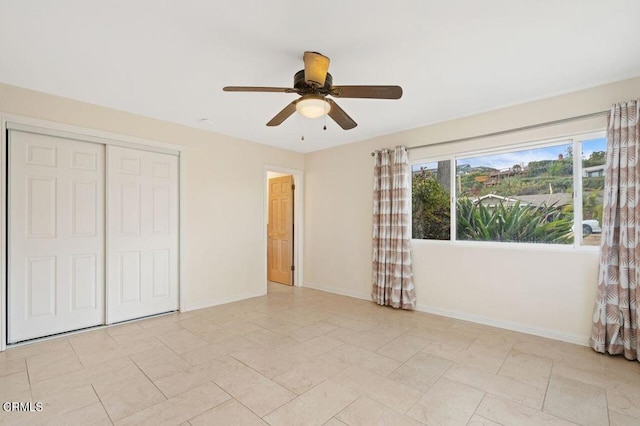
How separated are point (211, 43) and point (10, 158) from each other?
2390mm

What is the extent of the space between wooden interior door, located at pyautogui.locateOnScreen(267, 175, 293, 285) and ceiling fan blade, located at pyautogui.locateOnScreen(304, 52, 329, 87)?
142 inches

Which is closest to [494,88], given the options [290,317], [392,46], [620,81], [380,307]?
[620,81]

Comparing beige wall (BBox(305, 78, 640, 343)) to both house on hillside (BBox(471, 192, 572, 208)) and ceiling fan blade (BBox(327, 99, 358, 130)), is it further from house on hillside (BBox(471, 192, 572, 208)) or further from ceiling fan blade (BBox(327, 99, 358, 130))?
ceiling fan blade (BBox(327, 99, 358, 130))

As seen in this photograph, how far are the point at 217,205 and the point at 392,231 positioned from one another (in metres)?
2.59

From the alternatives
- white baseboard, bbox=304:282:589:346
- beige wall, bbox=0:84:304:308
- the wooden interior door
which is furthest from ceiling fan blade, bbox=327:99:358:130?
the wooden interior door

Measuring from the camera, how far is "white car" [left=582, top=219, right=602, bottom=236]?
2.97 m

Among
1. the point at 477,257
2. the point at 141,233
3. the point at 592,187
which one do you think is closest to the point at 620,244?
the point at 592,187

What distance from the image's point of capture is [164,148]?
3.93 metres

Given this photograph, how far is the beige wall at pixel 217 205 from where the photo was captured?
387cm

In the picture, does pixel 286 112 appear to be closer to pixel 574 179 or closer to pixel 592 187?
pixel 574 179

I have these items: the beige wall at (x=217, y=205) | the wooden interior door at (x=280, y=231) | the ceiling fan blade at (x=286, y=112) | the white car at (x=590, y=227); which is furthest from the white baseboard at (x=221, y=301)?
the white car at (x=590, y=227)

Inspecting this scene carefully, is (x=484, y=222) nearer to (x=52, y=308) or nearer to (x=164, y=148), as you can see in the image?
(x=164, y=148)

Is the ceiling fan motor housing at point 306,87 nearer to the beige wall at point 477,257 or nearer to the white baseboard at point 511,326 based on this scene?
the beige wall at point 477,257

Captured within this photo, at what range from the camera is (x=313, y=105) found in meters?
2.34
